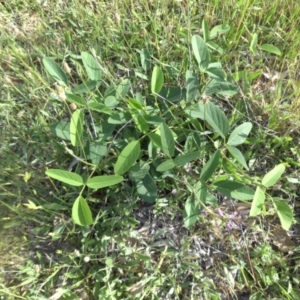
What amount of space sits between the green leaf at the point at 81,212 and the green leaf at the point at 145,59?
0.66 m

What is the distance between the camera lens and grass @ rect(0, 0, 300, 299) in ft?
4.81

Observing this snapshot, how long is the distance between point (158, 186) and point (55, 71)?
56 centimetres

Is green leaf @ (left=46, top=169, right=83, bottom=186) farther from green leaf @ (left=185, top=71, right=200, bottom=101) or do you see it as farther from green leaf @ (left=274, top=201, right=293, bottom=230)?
green leaf @ (left=274, top=201, right=293, bottom=230)

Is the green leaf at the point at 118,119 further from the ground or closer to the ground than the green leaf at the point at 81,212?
further from the ground

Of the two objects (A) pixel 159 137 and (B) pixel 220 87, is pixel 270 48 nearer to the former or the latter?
(B) pixel 220 87

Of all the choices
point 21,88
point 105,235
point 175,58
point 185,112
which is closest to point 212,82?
point 185,112

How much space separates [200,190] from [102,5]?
102 cm

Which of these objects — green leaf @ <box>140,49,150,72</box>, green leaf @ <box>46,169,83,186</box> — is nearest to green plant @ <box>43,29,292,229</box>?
green leaf @ <box>46,169,83,186</box>

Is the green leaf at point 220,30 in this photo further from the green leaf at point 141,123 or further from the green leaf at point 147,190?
the green leaf at point 147,190

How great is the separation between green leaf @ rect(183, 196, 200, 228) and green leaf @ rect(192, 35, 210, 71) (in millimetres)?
447

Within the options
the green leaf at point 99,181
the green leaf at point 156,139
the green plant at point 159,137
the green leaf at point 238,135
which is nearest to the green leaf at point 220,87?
the green plant at point 159,137

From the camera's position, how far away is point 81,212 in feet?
3.82

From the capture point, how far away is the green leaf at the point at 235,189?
3.89ft

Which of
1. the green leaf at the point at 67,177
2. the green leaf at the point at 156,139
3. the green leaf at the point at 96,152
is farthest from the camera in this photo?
the green leaf at the point at 96,152
